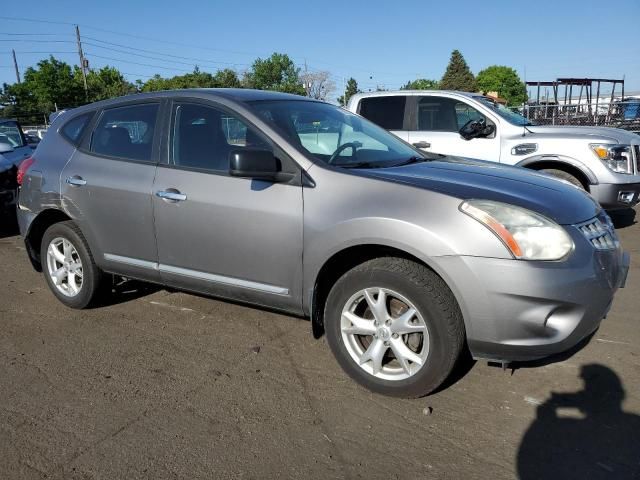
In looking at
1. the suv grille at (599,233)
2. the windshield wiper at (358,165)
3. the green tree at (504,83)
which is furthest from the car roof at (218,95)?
the green tree at (504,83)

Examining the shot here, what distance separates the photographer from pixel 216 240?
360cm

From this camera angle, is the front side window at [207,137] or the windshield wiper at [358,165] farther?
the front side window at [207,137]

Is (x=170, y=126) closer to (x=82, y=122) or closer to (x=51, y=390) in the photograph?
(x=82, y=122)

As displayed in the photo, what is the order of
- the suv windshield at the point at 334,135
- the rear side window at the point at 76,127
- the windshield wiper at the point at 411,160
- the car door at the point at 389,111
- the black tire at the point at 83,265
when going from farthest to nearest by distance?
1. the car door at the point at 389,111
2. the rear side window at the point at 76,127
3. the black tire at the point at 83,265
4. the windshield wiper at the point at 411,160
5. the suv windshield at the point at 334,135

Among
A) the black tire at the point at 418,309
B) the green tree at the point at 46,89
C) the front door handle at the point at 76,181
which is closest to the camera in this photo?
the black tire at the point at 418,309

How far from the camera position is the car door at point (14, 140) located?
9.01 metres

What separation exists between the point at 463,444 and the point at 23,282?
485cm

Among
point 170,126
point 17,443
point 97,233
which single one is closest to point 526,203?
point 170,126

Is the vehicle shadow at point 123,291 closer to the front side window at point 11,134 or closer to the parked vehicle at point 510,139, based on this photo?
the parked vehicle at point 510,139

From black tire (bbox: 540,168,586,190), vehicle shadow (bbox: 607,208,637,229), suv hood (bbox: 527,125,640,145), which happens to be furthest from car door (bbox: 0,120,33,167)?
vehicle shadow (bbox: 607,208,637,229)

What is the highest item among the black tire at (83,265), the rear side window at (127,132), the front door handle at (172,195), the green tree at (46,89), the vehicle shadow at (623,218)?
the green tree at (46,89)

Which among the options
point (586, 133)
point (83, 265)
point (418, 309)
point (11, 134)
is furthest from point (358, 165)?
point (11, 134)

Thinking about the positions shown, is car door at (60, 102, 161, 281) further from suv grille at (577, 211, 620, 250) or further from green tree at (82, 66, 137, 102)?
green tree at (82, 66, 137, 102)

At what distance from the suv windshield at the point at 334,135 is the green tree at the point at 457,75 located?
323ft
